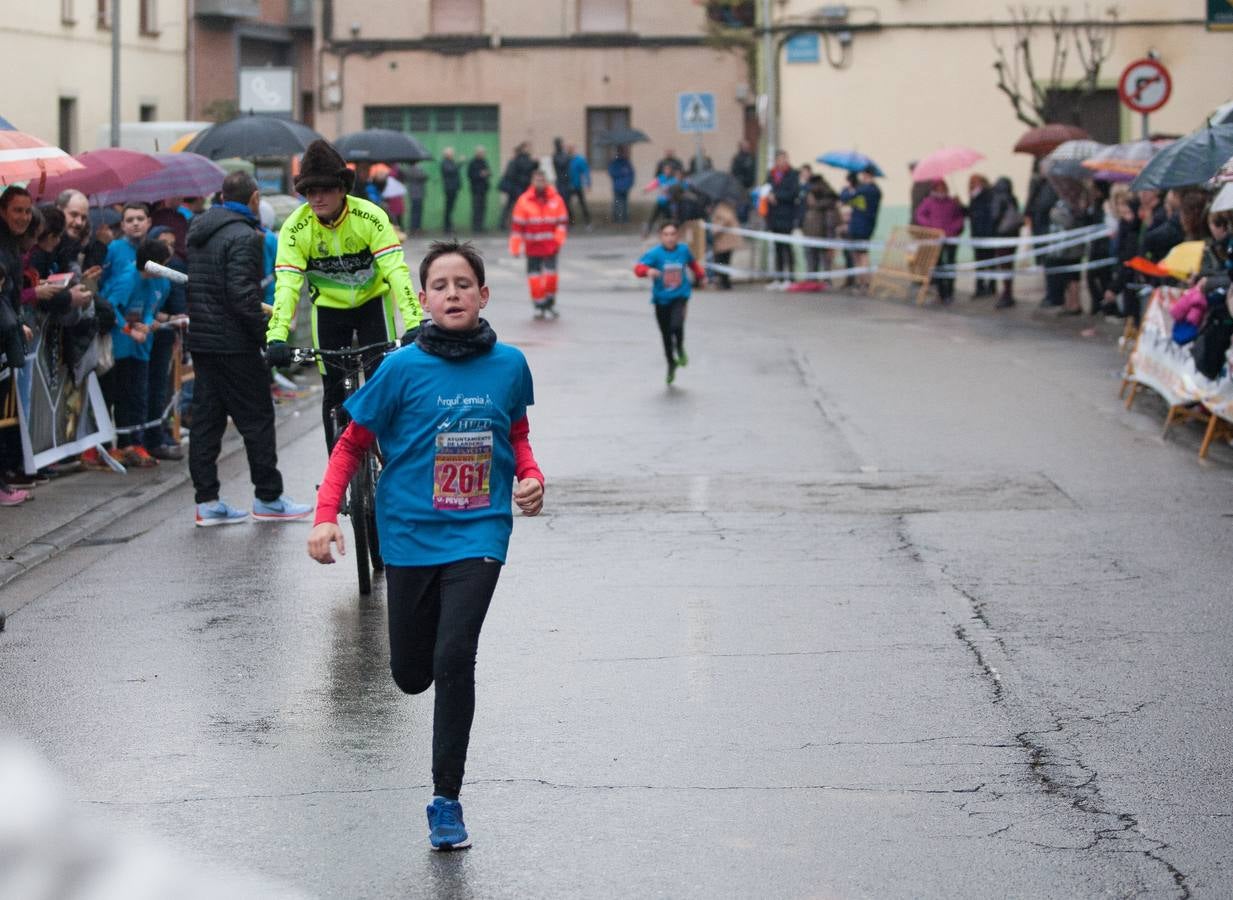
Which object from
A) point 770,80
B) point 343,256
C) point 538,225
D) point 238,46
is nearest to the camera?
point 343,256

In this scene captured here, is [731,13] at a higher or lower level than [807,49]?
higher

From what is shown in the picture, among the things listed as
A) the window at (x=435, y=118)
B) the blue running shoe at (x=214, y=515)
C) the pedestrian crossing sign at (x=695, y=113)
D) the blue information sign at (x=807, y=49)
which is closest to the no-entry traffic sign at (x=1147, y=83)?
the blue information sign at (x=807, y=49)

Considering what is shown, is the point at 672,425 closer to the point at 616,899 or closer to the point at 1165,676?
the point at 1165,676

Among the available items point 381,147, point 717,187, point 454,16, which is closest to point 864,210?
point 717,187

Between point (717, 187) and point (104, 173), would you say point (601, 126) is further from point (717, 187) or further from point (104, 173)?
point (104, 173)

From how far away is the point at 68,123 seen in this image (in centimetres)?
4356

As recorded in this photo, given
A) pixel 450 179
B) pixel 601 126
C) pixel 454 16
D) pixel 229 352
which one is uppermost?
pixel 454 16

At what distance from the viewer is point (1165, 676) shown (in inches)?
313

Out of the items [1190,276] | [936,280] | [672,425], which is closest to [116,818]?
[672,425]

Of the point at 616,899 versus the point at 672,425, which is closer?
the point at 616,899

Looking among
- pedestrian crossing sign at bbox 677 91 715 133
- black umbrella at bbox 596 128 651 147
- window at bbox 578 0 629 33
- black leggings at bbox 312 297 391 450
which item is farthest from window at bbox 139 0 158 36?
black leggings at bbox 312 297 391 450

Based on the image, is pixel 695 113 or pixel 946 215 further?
pixel 695 113

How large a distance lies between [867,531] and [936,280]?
18.8 m

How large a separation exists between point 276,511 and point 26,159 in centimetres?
240
